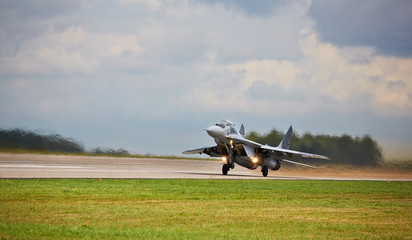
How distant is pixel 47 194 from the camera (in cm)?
1914

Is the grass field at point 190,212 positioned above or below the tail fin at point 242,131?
below

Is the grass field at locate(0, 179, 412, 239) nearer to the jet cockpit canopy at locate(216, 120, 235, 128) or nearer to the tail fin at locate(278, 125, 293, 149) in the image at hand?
the jet cockpit canopy at locate(216, 120, 235, 128)

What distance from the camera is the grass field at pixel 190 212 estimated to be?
480 inches

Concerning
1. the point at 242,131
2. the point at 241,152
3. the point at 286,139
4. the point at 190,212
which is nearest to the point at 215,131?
the point at 241,152

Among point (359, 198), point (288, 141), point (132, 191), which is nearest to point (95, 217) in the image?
point (132, 191)

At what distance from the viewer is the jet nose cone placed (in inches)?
1361

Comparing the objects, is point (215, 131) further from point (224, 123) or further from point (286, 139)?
point (286, 139)

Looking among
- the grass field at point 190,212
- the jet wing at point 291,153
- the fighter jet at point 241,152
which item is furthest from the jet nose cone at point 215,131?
the grass field at point 190,212

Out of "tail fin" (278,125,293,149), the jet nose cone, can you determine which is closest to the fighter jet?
the jet nose cone

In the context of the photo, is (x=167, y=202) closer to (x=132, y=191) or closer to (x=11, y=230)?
(x=132, y=191)

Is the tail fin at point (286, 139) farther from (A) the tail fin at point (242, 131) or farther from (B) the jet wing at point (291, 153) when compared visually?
(A) the tail fin at point (242, 131)

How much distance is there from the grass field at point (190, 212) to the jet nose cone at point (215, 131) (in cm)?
962

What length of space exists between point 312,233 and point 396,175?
28.5 meters

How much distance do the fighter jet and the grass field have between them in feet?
33.9
